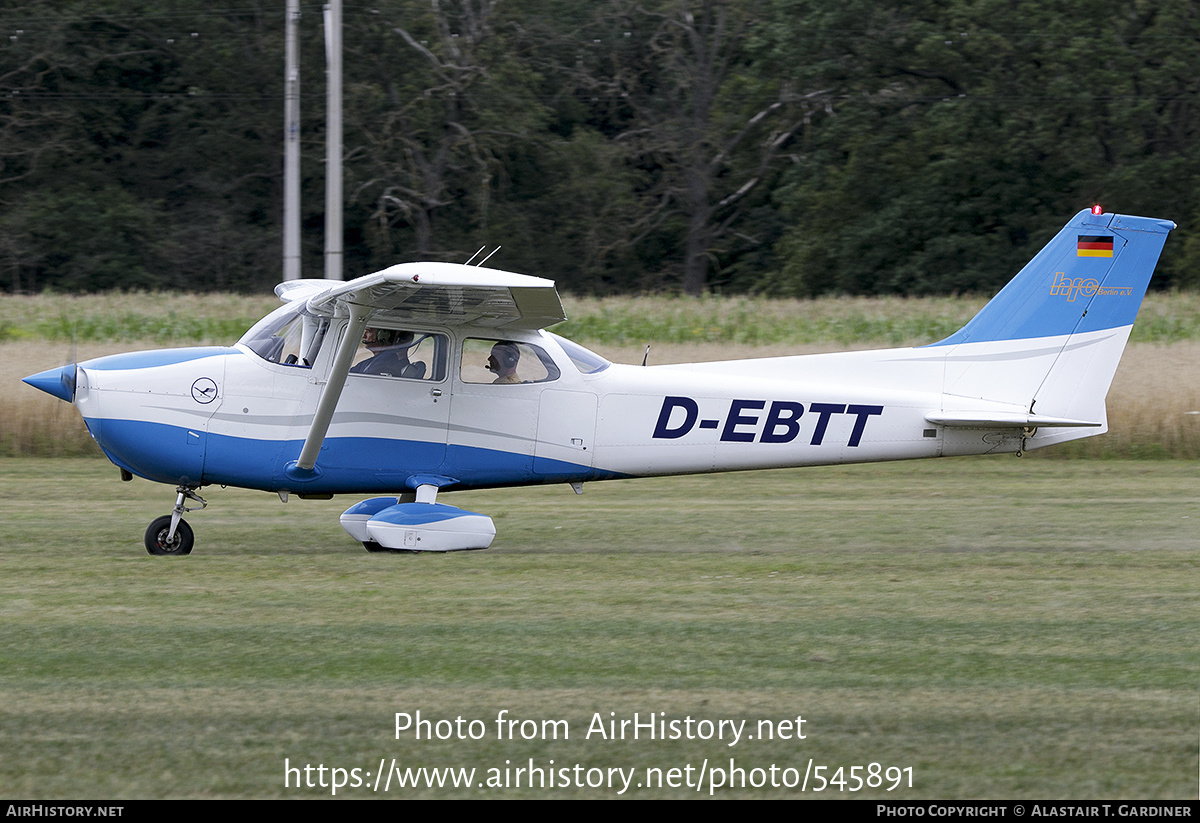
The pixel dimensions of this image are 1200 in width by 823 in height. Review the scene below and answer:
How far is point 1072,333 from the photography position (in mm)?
9891

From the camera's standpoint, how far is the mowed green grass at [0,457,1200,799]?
15.5ft

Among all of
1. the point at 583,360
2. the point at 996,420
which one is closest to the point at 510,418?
the point at 583,360

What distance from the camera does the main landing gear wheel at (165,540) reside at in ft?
30.0

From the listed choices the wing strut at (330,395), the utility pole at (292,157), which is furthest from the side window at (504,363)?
the utility pole at (292,157)

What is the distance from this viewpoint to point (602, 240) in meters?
41.8

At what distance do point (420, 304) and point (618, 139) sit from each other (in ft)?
113

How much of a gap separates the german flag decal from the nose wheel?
21.5 feet

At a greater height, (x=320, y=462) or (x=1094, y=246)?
(x=1094, y=246)

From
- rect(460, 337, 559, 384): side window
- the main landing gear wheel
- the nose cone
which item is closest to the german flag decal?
rect(460, 337, 559, 384): side window

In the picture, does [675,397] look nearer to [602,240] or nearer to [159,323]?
[159,323]

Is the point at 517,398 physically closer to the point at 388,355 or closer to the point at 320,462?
the point at 388,355

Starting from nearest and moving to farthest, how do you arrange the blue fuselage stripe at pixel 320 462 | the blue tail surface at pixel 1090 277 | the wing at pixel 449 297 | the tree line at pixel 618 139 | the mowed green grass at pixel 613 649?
the mowed green grass at pixel 613 649 < the wing at pixel 449 297 < the blue fuselage stripe at pixel 320 462 < the blue tail surface at pixel 1090 277 < the tree line at pixel 618 139

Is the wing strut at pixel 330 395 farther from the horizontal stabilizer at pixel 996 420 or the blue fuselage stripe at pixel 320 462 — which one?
the horizontal stabilizer at pixel 996 420
